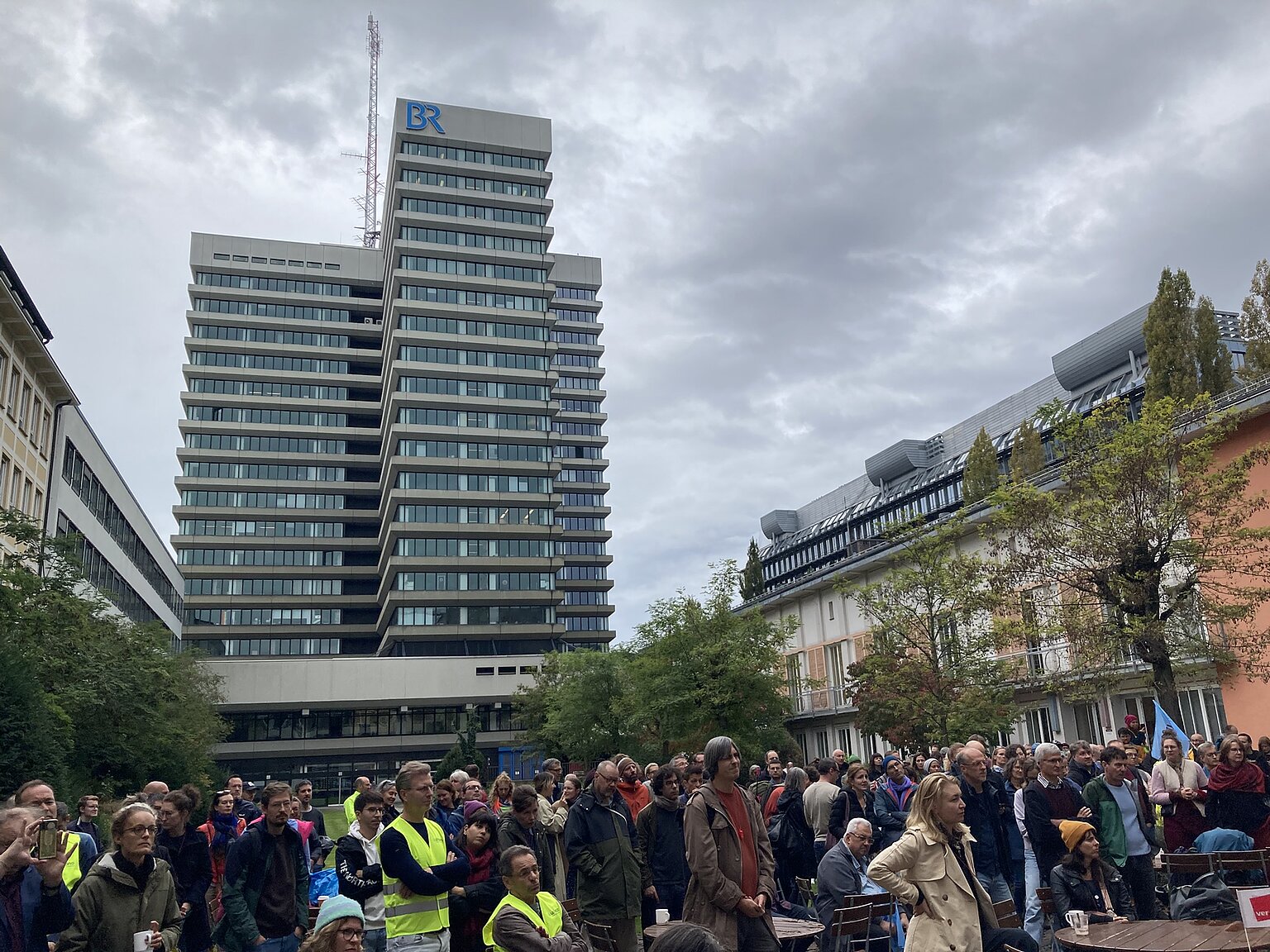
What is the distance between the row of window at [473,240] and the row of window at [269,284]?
46.2 feet

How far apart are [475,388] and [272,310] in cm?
2443

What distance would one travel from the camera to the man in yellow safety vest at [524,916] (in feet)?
19.9

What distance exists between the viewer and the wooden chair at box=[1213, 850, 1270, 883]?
9.12m

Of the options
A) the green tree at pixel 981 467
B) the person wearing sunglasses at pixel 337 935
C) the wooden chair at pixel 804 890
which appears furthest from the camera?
the green tree at pixel 981 467

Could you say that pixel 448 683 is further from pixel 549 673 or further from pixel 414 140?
pixel 414 140

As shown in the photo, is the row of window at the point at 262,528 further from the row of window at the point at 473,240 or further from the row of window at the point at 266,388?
the row of window at the point at 473,240

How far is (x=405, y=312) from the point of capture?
88875 mm

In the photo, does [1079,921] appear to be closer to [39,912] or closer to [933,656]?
[39,912]

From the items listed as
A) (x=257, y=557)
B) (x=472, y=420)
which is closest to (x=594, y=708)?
(x=472, y=420)

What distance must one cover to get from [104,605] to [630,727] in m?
20.6

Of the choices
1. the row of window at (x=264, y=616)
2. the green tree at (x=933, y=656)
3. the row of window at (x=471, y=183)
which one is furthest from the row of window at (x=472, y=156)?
the green tree at (x=933, y=656)

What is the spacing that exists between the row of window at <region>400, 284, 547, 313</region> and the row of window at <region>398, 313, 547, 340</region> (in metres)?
1.60

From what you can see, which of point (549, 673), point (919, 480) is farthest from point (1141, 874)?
point (919, 480)

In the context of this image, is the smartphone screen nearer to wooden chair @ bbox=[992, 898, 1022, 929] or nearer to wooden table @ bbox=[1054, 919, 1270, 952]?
wooden chair @ bbox=[992, 898, 1022, 929]
